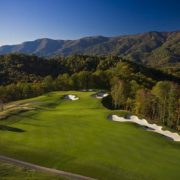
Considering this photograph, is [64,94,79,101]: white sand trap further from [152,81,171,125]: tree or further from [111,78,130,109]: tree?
[152,81,171,125]: tree

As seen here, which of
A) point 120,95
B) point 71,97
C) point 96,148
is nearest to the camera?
point 96,148

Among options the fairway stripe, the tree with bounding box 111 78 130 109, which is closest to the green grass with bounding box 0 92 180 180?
the fairway stripe

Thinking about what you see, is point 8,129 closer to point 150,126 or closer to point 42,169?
point 42,169

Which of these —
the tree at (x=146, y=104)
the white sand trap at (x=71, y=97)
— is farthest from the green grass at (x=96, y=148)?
the white sand trap at (x=71, y=97)

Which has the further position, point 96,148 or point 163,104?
point 163,104

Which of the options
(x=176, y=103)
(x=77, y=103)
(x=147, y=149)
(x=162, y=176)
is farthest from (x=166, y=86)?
(x=162, y=176)

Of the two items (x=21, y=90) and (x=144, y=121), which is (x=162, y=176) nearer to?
(x=144, y=121)

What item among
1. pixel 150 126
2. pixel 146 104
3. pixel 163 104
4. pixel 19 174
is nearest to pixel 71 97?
pixel 146 104
